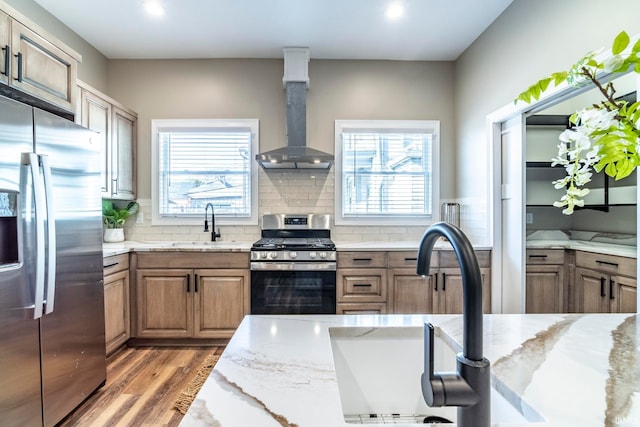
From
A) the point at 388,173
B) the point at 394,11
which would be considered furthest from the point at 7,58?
the point at 388,173

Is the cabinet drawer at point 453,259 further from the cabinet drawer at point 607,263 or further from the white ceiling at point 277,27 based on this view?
the white ceiling at point 277,27

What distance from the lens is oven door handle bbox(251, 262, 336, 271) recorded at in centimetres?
286

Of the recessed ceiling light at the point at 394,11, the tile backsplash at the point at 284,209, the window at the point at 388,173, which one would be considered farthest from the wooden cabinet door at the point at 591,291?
the recessed ceiling light at the point at 394,11

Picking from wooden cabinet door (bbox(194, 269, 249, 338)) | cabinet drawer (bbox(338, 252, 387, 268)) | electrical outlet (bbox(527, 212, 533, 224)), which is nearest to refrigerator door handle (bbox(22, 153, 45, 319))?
wooden cabinet door (bbox(194, 269, 249, 338))

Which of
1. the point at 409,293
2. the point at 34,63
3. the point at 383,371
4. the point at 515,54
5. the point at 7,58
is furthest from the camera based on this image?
the point at 409,293

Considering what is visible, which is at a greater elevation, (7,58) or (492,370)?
(7,58)

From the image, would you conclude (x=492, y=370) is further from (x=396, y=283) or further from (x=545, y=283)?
(x=545, y=283)

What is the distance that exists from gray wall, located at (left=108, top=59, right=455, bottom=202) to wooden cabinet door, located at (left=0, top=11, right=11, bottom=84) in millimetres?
1763

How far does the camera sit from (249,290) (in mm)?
2916

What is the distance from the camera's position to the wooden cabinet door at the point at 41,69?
1747 mm

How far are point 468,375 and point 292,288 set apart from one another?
8.07 feet

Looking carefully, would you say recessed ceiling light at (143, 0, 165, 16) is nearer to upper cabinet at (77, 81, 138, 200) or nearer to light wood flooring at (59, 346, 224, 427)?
upper cabinet at (77, 81, 138, 200)

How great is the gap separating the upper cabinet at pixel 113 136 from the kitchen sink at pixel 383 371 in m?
2.67

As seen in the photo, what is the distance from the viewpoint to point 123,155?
319 centimetres
